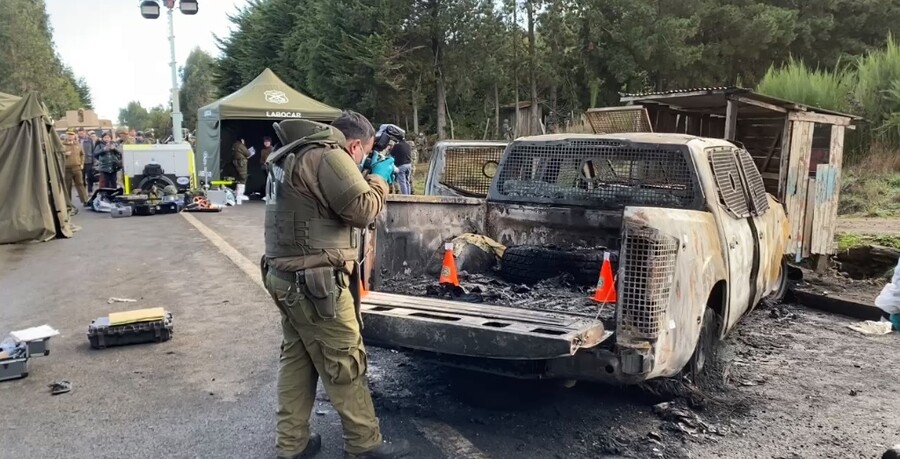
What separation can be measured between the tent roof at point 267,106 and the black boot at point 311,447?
13185 mm

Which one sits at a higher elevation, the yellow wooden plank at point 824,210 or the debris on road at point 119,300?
the yellow wooden plank at point 824,210

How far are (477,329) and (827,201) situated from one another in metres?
5.70

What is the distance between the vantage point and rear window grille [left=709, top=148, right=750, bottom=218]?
15.6ft

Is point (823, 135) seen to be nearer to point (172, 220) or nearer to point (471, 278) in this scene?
point (471, 278)

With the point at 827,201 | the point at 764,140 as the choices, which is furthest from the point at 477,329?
the point at 764,140

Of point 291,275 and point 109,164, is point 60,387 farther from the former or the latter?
point 109,164

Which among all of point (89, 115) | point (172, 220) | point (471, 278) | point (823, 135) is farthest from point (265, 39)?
point (471, 278)

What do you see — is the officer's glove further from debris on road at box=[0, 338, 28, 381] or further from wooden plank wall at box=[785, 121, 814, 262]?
wooden plank wall at box=[785, 121, 814, 262]

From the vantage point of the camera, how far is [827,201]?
24.9 ft

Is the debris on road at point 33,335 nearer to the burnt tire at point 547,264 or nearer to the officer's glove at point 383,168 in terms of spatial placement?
the officer's glove at point 383,168

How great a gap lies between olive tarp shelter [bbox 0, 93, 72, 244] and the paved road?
204 inches

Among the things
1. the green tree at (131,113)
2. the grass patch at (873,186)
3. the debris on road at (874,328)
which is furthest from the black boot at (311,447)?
the green tree at (131,113)

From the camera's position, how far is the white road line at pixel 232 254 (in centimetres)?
806

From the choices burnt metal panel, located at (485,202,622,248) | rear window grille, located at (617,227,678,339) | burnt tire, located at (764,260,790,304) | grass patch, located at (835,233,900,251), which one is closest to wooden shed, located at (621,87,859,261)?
burnt tire, located at (764,260,790,304)
